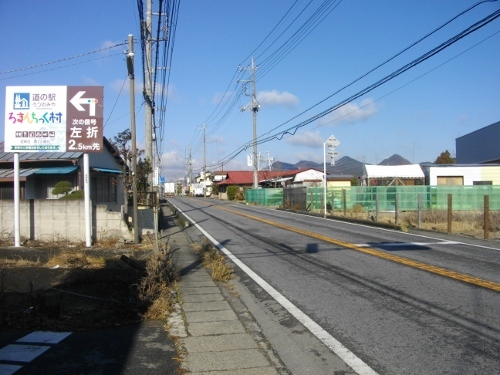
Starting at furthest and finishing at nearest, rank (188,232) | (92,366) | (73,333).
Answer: (188,232) → (73,333) → (92,366)

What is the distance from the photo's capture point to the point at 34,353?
5801 millimetres

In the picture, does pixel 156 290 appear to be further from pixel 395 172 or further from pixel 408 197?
pixel 395 172

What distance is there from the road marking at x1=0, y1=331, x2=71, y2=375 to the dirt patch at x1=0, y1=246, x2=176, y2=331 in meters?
0.31

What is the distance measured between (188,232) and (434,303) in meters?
15.7

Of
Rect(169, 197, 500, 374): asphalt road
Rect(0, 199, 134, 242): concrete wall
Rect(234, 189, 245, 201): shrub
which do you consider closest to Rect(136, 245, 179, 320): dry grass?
Rect(169, 197, 500, 374): asphalt road

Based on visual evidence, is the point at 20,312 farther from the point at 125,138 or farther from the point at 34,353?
the point at 125,138

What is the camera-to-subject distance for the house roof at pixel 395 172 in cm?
4494

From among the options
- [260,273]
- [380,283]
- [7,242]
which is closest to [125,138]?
[7,242]

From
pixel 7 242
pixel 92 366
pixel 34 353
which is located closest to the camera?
pixel 92 366

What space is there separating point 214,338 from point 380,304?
301 centimetres

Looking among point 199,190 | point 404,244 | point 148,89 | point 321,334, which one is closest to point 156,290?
point 321,334

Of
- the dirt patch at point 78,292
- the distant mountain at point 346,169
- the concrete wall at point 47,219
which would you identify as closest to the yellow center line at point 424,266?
the dirt patch at point 78,292

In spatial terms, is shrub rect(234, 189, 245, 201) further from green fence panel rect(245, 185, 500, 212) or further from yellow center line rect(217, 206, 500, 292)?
yellow center line rect(217, 206, 500, 292)

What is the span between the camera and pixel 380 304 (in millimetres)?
8055
